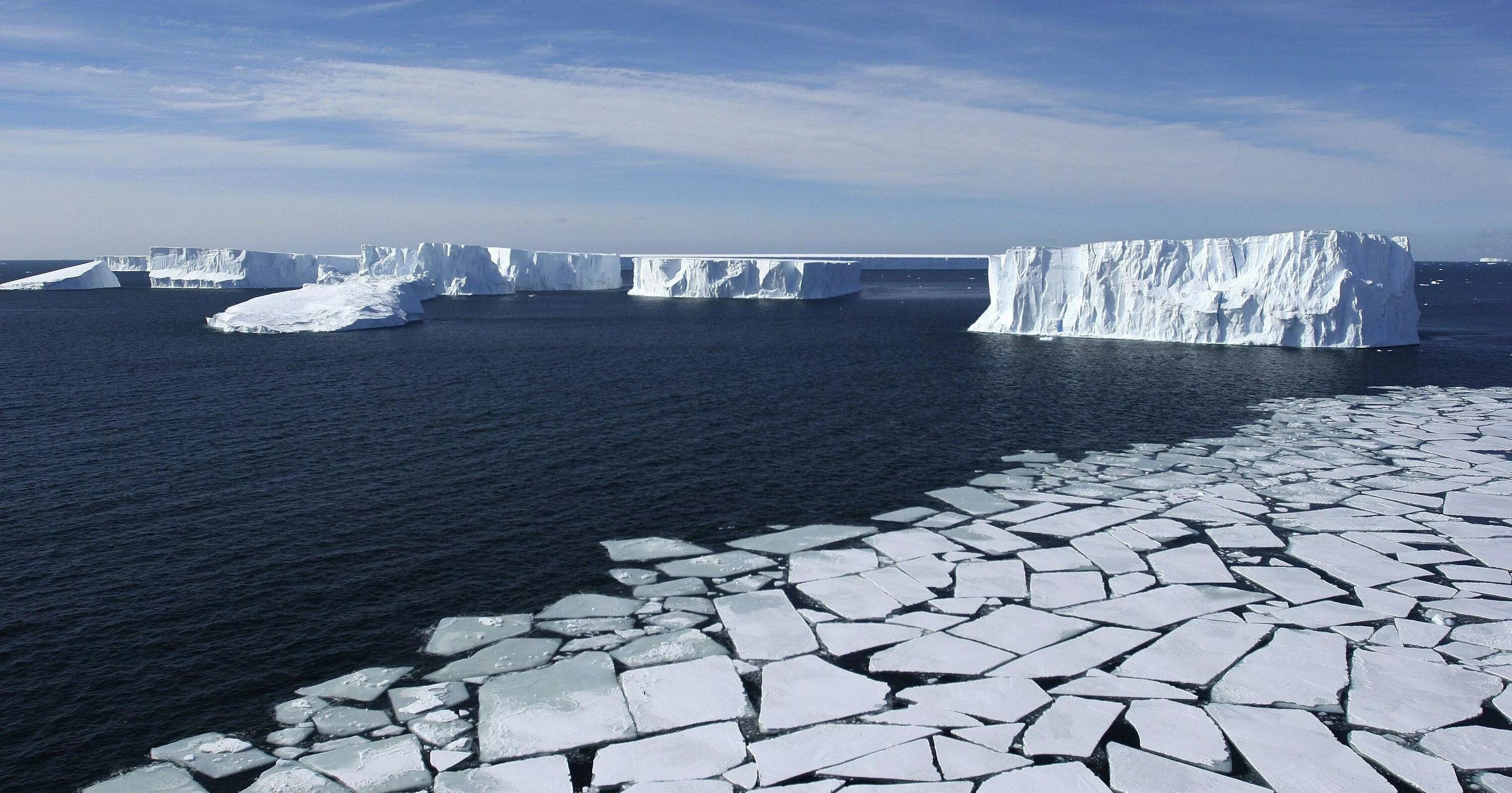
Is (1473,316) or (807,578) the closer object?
(807,578)

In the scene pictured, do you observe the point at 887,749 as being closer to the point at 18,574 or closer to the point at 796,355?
the point at 18,574

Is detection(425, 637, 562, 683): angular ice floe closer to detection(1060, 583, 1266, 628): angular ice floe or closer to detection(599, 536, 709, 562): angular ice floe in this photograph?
detection(599, 536, 709, 562): angular ice floe

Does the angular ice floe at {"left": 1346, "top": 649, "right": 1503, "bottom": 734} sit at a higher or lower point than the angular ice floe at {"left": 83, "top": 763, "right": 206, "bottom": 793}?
higher

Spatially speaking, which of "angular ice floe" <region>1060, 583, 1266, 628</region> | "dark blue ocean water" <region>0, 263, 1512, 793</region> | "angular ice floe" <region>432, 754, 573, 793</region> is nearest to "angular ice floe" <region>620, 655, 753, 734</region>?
"angular ice floe" <region>432, 754, 573, 793</region>

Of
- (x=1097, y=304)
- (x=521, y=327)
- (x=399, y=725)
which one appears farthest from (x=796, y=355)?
(x=399, y=725)

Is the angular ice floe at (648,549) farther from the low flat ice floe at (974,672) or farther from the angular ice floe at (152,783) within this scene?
the angular ice floe at (152,783)

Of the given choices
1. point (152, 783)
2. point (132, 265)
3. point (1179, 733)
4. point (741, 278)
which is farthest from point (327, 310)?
point (132, 265)
